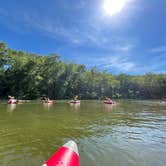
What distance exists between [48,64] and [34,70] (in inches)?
214

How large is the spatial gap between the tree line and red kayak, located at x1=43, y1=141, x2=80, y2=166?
34.6 metres

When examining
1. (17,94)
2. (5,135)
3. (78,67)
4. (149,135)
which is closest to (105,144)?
(149,135)

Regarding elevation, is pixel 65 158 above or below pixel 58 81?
below

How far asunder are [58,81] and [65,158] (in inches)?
1644

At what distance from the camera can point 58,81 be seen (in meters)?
44.2

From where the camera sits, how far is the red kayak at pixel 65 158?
2.88 meters

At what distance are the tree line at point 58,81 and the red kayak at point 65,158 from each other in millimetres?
34622

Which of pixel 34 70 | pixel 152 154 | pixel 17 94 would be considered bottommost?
pixel 152 154

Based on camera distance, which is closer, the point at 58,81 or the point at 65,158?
the point at 65,158

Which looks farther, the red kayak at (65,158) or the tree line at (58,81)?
the tree line at (58,81)

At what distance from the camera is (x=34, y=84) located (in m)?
38.0

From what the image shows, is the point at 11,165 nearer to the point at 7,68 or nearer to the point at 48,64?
the point at 7,68

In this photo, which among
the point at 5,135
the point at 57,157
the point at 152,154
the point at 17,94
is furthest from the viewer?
the point at 17,94

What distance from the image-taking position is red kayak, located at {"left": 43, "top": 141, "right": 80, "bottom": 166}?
2.88m
